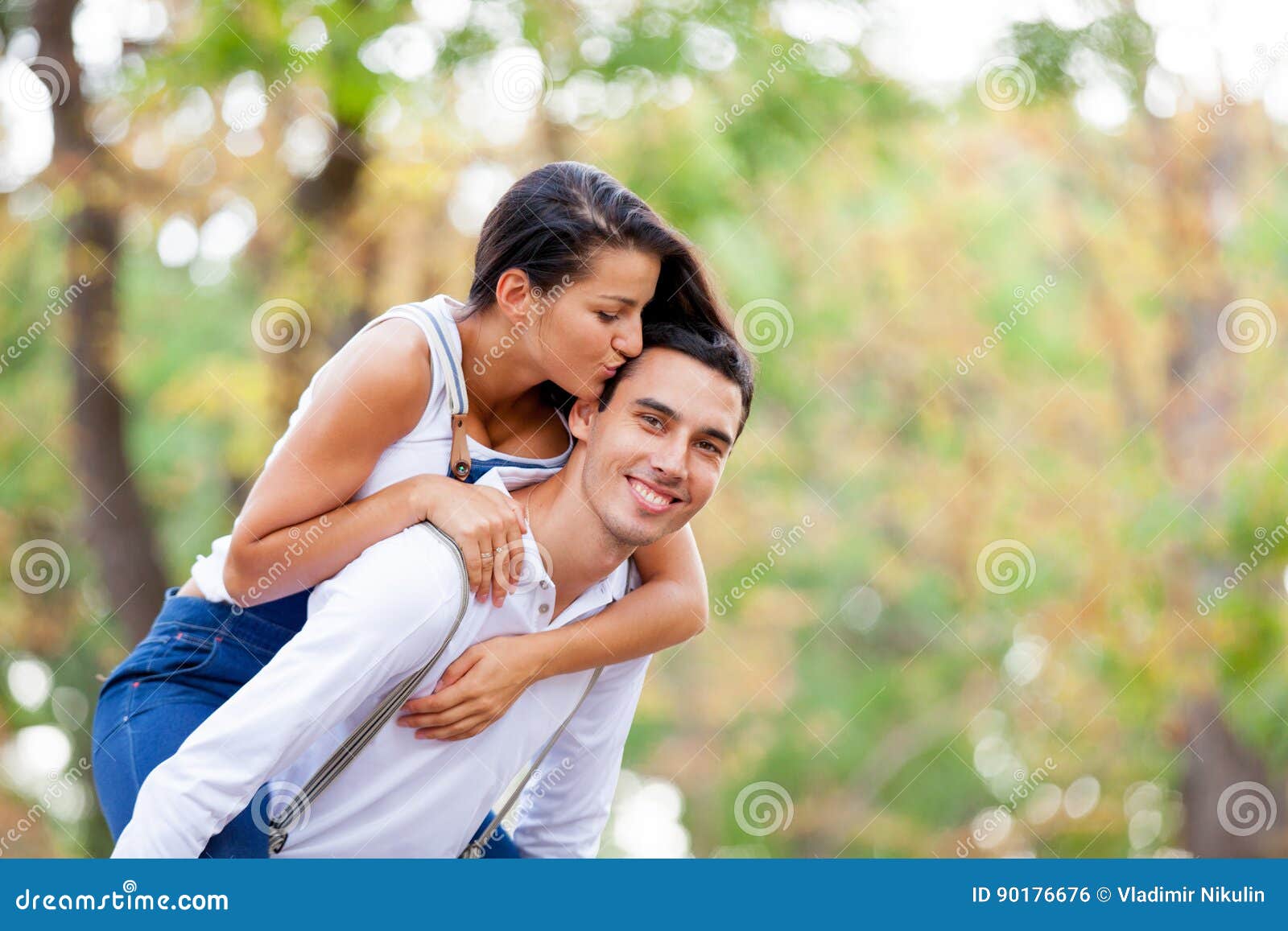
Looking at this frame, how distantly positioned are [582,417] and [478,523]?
489 mm

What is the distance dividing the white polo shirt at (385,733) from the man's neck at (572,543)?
0.17 feet

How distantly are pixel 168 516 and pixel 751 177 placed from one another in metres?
6.38

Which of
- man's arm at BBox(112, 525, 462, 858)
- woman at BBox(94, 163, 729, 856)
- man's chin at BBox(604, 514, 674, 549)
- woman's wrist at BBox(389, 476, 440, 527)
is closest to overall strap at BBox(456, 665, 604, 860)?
woman at BBox(94, 163, 729, 856)

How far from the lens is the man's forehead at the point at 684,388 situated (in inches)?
113

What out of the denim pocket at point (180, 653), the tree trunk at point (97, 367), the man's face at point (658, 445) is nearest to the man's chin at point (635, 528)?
the man's face at point (658, 445)

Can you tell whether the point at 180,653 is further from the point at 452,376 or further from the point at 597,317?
the point at 597,317

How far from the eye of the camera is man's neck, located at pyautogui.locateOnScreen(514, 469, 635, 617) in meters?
2.86

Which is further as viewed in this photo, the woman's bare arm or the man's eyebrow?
the man's eyebrow

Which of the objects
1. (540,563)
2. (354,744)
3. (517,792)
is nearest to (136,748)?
(354,744)

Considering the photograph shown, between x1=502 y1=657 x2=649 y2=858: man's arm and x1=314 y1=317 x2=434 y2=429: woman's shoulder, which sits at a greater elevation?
x1=314 y1=317 x2=434 y2=429: woman's shoulder

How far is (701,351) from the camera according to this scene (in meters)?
2.92

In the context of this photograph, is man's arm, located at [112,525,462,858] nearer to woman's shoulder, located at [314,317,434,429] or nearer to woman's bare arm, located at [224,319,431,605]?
woman's bare arm, located at [224,319,431,605]

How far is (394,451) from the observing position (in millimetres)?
2863
